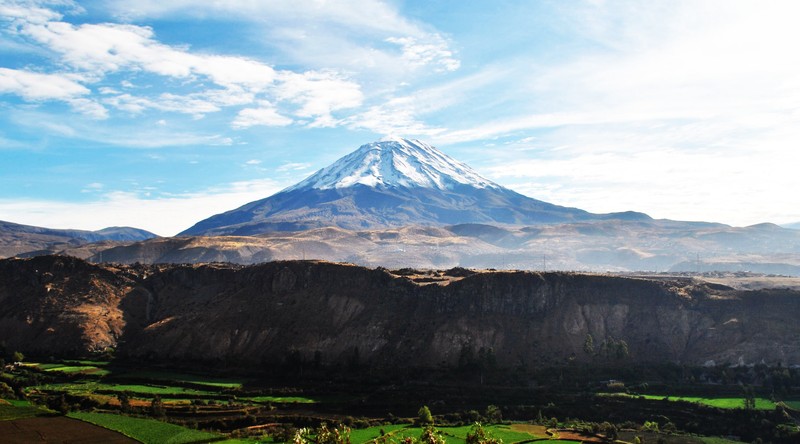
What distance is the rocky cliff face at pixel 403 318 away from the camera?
8175 cm

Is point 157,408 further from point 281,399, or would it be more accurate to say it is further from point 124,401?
point 281,399

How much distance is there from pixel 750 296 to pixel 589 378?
94.4 ft

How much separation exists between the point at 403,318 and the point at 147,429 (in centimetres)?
4004

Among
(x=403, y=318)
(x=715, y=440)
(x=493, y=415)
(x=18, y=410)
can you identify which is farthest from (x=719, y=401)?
(x=18, y=410)

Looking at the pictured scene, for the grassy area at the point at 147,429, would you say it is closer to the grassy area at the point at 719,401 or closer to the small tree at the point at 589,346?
the grassy area at the point at 719,401

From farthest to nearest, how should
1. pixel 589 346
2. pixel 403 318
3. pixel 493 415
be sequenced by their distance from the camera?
pixel 403 318 → pixel 589 346 → pixel 493 415

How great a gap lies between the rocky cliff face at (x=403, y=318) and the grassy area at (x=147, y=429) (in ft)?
89.2

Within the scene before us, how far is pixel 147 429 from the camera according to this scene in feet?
182

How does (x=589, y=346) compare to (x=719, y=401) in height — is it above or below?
above

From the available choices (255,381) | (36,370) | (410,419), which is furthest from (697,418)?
(36,370)

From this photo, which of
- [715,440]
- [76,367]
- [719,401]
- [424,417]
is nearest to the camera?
[715,440]

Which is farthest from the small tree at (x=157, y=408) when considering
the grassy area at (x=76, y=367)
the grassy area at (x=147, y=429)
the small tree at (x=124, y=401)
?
the grassy area at (x=76, y=367)

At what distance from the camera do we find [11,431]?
5266cm

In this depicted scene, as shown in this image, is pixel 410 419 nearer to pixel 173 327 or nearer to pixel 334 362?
pixel 334 362
